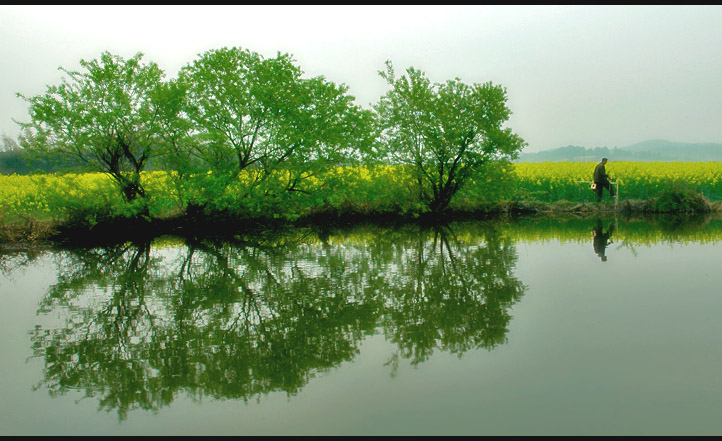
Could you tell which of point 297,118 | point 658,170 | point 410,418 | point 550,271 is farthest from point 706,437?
point 658,170

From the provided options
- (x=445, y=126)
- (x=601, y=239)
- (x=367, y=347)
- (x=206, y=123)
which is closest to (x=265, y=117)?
(x=206, y=123)

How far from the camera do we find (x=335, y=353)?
19.7 feet

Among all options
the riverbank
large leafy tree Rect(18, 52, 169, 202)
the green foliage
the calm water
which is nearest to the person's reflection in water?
the calm water

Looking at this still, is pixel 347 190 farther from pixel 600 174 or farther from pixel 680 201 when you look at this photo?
pixel 680 201

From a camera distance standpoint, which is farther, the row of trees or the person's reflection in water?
the row of trees

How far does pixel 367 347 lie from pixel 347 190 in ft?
49.0

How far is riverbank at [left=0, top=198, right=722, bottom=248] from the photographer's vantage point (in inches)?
674

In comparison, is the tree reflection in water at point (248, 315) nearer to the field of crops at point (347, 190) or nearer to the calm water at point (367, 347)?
the calm water at point (367, 347)

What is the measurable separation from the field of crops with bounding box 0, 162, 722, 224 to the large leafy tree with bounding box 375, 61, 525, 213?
0.78m

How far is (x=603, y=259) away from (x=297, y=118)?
11050mm

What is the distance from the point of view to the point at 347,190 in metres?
20.9

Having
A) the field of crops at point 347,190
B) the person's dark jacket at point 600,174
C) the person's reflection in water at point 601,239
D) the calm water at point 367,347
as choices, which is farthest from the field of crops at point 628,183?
the calm water at point 367,347

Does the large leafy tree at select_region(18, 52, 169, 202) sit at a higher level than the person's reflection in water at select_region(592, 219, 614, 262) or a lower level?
higher

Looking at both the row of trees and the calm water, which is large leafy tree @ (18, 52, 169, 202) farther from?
the calm water
